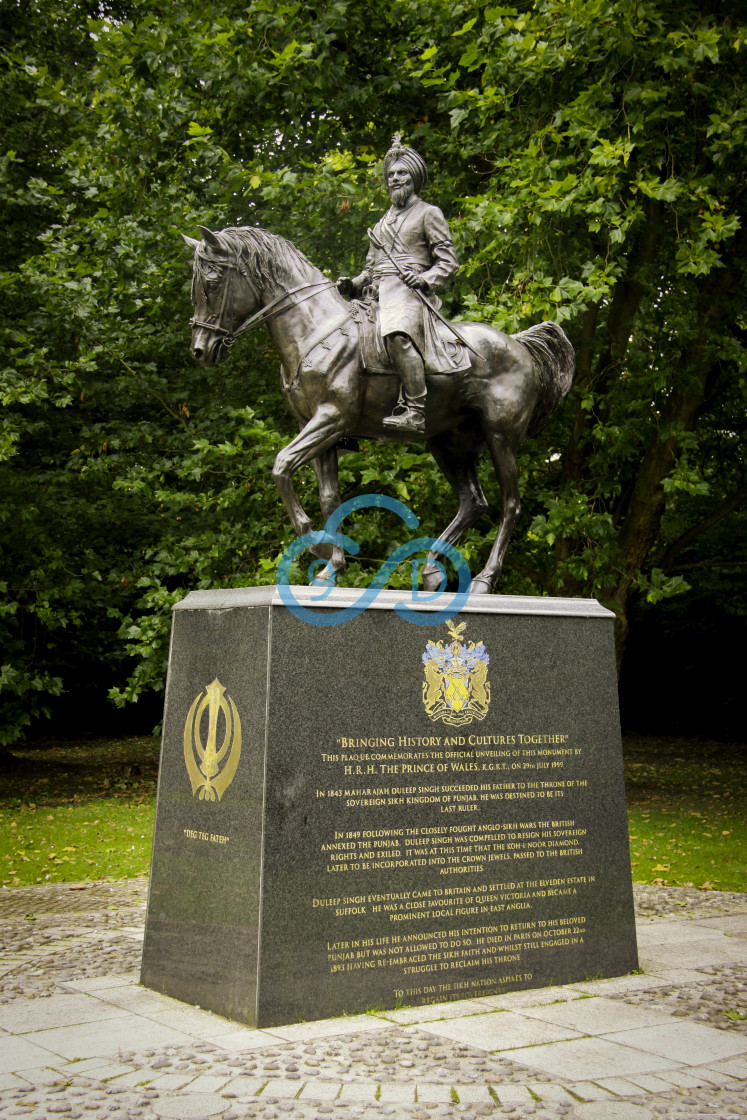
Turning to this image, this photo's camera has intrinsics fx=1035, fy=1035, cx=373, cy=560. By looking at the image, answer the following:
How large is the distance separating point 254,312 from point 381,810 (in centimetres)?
304

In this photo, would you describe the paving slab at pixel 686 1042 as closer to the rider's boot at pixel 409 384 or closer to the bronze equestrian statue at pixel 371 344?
the bronze equestrian statue at pixel 371 344

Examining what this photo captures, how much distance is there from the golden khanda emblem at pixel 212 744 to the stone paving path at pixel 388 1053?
1.08 metres

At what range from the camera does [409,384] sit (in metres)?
6.03

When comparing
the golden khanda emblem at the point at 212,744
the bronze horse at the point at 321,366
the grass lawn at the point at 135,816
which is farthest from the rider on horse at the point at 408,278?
the grass lawn at the point at 135,816

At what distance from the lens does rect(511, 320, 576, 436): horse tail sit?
22.7 ft

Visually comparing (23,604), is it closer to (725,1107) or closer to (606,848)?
(606,848)

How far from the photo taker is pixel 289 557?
21.5ft

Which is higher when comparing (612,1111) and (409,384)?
(409,384)

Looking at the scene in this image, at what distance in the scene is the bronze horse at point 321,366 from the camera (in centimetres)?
597

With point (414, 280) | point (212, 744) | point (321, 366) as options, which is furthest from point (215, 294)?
point (212, 744)

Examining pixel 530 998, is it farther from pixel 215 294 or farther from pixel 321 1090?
pixel 215 294

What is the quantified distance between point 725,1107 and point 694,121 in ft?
30.6

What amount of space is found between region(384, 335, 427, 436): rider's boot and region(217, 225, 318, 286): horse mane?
Result: 808 mm

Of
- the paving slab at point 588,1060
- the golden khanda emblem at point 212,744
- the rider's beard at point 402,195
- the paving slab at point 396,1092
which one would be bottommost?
the paving slab at point 396,1092
